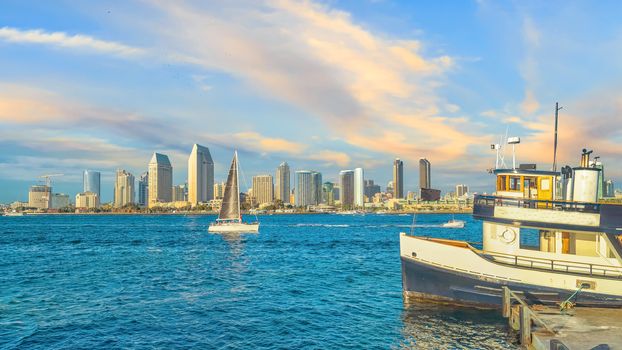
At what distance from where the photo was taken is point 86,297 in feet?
108

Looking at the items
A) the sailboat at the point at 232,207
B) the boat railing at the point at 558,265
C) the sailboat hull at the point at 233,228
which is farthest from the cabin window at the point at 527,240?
the sailboat at the point at 232,207

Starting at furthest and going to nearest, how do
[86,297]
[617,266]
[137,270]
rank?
[137,270] < [86,297] < [617,266]

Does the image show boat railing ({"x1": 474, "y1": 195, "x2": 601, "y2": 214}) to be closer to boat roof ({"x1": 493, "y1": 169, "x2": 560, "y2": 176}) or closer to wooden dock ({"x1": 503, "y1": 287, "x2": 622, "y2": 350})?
boat roof ({"x1": 493, "y1": 169, "x2": 560, "y2": 176})

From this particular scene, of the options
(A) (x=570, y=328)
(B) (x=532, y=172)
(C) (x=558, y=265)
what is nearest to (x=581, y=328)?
(A) (x=570, y=328)

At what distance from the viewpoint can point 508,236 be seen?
86.6ft

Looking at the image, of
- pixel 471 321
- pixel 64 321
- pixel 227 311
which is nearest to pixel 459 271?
pixel 471 321

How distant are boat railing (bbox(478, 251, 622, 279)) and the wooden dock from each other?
3.38m

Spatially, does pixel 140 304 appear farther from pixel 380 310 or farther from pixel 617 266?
pixel 617 266

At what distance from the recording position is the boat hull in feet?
76.2

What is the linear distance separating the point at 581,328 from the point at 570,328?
0.37 meters

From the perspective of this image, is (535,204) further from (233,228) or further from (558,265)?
(233,228)

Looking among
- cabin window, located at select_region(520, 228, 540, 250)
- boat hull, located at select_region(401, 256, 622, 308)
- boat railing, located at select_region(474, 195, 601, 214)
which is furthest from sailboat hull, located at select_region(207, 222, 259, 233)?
boat railing, located at select_region(474, 195, 601, 214)

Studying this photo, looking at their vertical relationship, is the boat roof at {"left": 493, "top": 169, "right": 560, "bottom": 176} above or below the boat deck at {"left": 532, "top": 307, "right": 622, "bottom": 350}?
above

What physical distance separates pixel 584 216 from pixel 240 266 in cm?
3389
